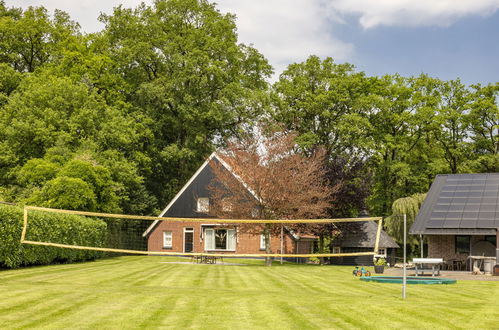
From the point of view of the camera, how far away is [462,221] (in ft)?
112

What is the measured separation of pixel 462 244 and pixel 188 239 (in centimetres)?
2374

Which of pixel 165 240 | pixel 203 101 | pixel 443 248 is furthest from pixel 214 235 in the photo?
pixel 443 248

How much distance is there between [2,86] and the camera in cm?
5241

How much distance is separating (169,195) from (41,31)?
64.2 ft

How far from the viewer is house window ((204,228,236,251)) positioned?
164 ft

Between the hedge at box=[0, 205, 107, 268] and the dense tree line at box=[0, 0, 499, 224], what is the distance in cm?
1142

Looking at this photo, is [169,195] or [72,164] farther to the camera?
[169,195]

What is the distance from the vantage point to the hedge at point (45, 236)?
26.0m

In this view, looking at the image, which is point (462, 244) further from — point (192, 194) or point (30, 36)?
point (30, 36)

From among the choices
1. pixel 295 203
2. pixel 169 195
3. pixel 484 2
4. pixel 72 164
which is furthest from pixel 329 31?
pixel 169 195

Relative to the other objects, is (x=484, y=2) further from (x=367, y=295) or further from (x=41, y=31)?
(x=41, y=31)

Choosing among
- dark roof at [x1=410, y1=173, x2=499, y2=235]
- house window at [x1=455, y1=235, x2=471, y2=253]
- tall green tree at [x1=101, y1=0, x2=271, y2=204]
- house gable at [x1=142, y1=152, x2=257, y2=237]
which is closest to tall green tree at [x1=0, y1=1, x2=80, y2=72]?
tall green tree at [x1=101, y1=0, x2=271, y2=204]

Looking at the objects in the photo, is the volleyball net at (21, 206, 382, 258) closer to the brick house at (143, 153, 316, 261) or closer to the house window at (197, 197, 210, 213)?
the brick house at (143, 153, 316, 261)

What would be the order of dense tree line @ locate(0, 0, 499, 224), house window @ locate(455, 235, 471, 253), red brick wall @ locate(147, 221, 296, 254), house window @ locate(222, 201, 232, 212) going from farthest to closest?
dense tree line @ locate(0, 0, 499, 224) < red brick wall @ locate(147, 221, 296, 254) < house window @ locate(222, 201, 232, 212) < house window @ locate(455, 235, 471, 253)
